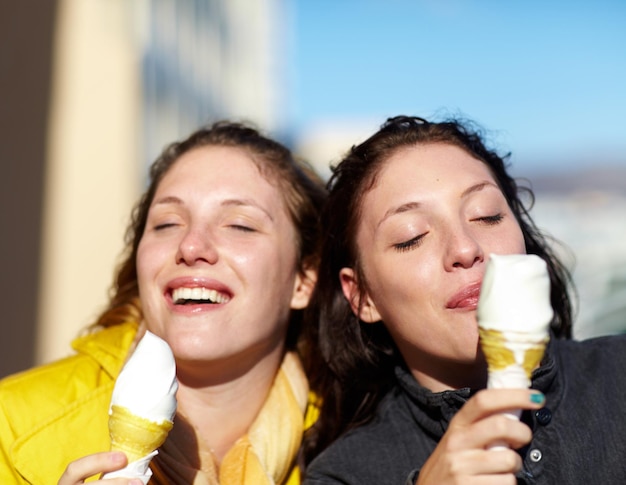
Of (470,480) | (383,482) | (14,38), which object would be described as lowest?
(383,482)

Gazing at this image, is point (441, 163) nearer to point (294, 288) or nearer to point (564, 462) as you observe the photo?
point (294, 288)

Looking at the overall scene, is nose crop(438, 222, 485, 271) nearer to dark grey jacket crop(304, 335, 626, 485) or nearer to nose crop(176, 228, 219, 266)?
dark grey jacket crop(304, 335, 626, 485)

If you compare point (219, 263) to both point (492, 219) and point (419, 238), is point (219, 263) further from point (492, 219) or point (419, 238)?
point (492, 219)

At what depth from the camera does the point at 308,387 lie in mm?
3203

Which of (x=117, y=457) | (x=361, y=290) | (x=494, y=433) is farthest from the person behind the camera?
(x=361, y=290)

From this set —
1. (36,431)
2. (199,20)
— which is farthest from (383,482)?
(199,20)

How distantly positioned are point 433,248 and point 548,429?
72 centimetres

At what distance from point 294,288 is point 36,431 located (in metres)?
1.15

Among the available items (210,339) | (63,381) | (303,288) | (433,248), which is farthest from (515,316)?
(63,381)

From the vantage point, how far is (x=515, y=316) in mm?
1793

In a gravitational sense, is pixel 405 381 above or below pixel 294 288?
below

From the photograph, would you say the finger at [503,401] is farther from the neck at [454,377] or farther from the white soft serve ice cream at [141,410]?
the white soft serve ice cream at [141,410]

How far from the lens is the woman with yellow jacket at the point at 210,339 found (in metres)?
2.65

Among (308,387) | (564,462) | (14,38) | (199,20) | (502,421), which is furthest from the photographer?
(199,20)
